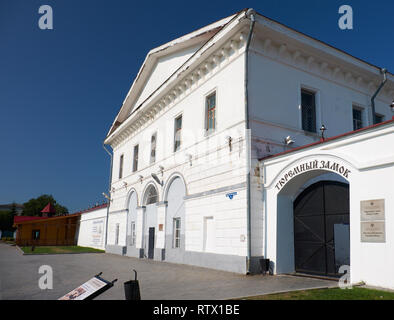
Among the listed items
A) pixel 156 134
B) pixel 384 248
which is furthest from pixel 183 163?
pixel 384 248

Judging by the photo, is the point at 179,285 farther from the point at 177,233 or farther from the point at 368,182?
the point at 177,233

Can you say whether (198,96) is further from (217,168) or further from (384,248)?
(384,248)

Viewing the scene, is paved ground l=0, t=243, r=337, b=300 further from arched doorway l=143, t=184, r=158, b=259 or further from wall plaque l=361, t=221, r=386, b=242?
arched doorway l=143, t=184, r=158, b=259

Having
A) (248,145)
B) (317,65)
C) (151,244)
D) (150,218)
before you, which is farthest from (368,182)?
(150,218)

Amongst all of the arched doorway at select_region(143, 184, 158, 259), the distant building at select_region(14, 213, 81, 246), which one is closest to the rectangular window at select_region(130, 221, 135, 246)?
the arched doorway at select_region(143, 184, 158, 259)

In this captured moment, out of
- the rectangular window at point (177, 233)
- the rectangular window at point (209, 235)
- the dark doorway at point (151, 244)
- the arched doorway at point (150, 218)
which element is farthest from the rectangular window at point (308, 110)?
the dark doorway at point (151, 244)

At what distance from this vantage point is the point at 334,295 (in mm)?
6664

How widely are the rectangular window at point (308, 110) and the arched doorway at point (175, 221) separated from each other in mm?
5991

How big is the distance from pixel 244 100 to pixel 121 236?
15426mm

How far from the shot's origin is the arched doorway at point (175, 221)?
15.7 metres

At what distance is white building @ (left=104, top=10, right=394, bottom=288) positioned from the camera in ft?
37.6

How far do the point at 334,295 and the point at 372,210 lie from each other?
7.50 ft

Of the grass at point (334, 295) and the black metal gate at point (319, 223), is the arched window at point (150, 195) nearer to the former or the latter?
the black metal gate at point (319, 223)

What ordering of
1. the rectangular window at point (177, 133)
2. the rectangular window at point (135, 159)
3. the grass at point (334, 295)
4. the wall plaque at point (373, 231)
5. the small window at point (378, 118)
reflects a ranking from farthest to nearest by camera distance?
the rectangular window at point (135, 159) < the rectangular window at point (177, 133) < the small window at point (378, 118) < the wall plaque at point (373, 231) < the grass at point (334, 295)
